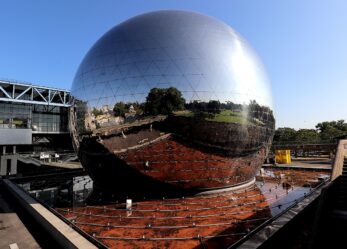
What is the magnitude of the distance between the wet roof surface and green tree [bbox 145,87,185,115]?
3.28 m

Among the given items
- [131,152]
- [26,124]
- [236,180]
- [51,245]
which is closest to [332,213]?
[236,180]

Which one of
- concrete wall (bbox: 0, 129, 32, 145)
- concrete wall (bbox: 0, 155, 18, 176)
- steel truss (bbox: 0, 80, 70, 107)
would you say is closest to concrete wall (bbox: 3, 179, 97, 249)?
concrete wall (bbox: 0, 155, 18, 176)

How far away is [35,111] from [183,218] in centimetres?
5000

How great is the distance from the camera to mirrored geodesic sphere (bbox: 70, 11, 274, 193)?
8914 millimetres

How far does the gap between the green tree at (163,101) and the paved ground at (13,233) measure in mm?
4874

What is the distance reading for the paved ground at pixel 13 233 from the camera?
6789mm

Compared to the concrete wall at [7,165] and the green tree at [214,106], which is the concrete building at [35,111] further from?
the green tree at [214,106]

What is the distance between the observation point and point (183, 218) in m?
7.84

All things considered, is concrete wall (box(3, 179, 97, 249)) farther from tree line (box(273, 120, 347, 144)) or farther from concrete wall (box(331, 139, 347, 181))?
tree line (box(273, 120, 347, 144))

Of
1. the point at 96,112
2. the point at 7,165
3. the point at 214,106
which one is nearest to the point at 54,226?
the point at 96,112

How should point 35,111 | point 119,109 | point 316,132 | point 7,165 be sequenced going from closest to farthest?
point 119,109 → point 7,165 → point 35,111 → point 316,132

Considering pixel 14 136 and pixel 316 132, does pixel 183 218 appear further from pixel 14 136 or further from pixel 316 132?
pixel 316 132

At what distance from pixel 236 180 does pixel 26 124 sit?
45.1 meters

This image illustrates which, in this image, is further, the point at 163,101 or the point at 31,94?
the point at 31,94
